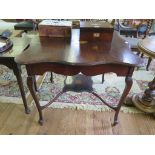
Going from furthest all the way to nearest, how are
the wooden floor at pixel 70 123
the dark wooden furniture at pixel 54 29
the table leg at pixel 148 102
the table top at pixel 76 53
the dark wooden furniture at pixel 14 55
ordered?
the table leg at pixel 148 102
the wooden floor at pixel 70 123
the dark wooden furniture at pixel 54 29
the dark wooden furniture at pixel 14 55
the table top at pixel 76 53

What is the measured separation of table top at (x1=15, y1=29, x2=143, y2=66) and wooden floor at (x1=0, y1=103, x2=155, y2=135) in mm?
682

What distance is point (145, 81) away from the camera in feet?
6.60

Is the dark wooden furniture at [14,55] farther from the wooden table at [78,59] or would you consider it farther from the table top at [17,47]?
the wooden table at [78,59]

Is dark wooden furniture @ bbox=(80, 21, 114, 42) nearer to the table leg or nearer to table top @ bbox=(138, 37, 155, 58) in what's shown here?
table top @ bbox=(138, 37, 155, 58)

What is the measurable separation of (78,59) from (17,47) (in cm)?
59

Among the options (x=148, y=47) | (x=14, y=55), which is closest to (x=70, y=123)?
(x=14, y=55)

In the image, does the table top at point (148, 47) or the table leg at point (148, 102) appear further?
the table leg at point (148, 102)

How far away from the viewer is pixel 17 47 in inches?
51.4

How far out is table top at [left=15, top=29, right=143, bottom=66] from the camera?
3.23 ft

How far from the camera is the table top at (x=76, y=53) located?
3.23ft

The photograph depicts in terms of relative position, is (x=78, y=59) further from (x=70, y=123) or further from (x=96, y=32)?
(x=70, y=123)

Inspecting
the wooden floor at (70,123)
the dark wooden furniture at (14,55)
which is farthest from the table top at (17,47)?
the wooden floor at (70,123)

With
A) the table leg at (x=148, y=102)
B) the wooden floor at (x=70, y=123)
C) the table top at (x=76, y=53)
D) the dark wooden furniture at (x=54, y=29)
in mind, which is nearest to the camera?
the table top at (x=76, y=53)

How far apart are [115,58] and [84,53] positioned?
0.65 feet
